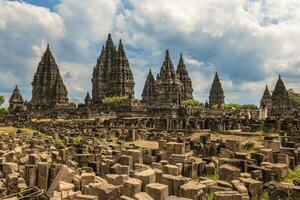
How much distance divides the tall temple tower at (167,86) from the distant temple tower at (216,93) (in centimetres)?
1820

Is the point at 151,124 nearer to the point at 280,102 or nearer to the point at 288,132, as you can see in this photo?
the point at 288,132

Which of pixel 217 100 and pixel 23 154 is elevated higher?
pixel 217 100

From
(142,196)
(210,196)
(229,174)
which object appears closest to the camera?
(142,196)

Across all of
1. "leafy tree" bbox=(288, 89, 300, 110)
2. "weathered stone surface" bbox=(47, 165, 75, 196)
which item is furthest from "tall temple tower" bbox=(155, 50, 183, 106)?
"weathered stone surface" bbox=(47, 165, 75, 196)

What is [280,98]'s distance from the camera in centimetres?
6512

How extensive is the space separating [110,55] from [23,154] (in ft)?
228

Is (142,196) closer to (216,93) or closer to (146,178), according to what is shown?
(146,178)

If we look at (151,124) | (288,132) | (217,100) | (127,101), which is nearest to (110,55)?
(127,101)

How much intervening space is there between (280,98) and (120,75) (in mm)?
33232

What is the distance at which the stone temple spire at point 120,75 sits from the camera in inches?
2785

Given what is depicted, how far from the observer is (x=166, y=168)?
28.1ft

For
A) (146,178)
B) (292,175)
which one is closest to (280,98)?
(292,175)

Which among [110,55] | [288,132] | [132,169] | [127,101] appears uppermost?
[110,55]

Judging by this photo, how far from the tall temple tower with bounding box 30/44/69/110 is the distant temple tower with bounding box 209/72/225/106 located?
3574 centimetres
